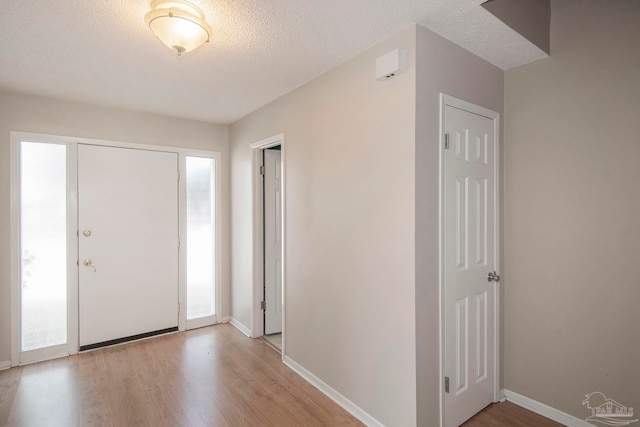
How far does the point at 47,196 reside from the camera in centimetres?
320

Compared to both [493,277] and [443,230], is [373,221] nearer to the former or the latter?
[443,230]

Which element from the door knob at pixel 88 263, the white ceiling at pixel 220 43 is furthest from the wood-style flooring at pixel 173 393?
the white ceiling at pixel 220 43

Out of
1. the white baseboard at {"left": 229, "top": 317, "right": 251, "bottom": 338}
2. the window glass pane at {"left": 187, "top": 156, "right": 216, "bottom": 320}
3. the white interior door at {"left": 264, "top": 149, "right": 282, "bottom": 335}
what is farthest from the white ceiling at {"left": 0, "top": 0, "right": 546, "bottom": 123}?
the white baseboard at {"left": 229, "top": 317, "right": 251, "bottom": 338}

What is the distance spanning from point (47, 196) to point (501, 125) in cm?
414

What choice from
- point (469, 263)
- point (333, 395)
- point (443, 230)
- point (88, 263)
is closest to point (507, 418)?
point (469, 263)

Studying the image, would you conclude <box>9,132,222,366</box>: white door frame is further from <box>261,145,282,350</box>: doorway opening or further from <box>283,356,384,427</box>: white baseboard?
<box>283,356,384,427</box>: white baseboard

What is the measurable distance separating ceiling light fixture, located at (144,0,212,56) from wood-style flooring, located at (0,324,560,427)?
2398 mm

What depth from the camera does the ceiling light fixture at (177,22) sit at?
1.66 meters

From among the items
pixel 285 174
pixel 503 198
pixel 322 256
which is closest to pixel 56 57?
pixel 285 174

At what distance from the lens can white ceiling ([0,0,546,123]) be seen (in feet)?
5.77

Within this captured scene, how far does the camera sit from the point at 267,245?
3748 mm

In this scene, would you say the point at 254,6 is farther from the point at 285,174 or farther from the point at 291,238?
the point at 291,238

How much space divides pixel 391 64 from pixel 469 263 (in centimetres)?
141

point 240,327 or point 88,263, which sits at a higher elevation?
point 88,263
